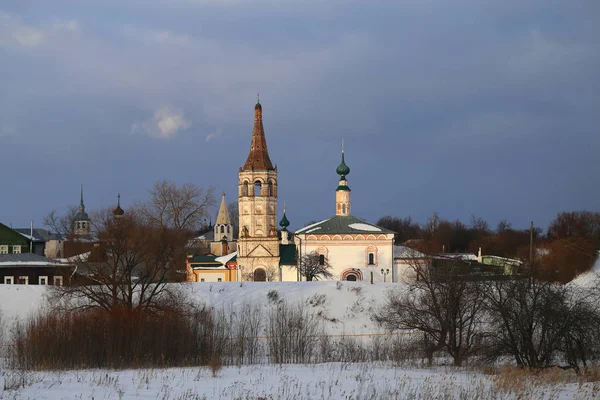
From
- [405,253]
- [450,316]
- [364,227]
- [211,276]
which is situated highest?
[364,227]

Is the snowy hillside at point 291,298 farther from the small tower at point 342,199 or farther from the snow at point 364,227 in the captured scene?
the small tower at point 342,199

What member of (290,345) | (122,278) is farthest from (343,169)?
(290,345)

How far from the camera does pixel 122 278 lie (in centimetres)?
3142

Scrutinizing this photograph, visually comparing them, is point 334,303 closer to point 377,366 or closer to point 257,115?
point 377,366

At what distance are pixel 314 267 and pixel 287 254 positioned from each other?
5.42 meters

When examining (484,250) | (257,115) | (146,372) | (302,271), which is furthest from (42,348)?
(484,250)

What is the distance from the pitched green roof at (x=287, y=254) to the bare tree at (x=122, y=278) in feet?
32.4

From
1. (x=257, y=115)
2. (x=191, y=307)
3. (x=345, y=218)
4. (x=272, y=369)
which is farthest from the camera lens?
(x=257, y=115)

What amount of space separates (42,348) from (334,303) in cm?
1777

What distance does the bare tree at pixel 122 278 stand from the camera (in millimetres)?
29781

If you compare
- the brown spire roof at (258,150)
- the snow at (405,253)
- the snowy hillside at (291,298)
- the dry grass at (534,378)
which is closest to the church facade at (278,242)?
the brown spire roof at (258,150)

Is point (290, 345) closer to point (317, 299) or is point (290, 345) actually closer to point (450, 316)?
point (450, 316)

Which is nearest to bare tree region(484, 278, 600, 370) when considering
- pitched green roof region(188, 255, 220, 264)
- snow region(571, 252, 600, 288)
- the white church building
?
snow region(571, 252, 600, 288)

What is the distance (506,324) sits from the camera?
21516mm
